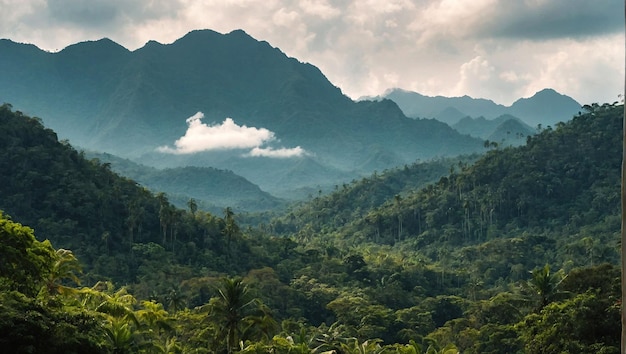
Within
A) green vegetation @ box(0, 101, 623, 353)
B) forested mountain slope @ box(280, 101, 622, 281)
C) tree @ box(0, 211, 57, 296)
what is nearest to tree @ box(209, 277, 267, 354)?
green vegetation @ box(0, 101, 623, 353)

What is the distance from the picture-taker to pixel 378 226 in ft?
535

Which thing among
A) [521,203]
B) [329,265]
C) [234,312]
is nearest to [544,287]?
[234,312]

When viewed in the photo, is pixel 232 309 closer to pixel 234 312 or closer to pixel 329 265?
pixel 234 312

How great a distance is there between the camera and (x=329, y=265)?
10500cm

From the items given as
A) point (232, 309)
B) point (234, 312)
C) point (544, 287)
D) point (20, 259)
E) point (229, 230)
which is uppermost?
point (229, 230)

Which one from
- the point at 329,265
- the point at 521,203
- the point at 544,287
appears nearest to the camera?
the point at 544,287

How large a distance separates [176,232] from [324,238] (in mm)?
69417

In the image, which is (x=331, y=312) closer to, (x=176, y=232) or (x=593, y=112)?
(x=176, y=232)

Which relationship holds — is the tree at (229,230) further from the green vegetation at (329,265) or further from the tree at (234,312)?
the tree at (234,312)

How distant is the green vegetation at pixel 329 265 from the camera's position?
38344 mm

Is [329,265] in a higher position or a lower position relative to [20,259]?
lower

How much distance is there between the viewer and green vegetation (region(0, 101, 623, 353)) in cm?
3834

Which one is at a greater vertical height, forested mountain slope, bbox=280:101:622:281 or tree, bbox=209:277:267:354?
forested mountain slope, bbox=280:101:622:281

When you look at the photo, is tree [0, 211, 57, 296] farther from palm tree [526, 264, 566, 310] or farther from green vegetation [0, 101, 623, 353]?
palm tree [526, 264, 566, 310]
